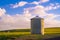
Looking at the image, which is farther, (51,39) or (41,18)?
(41,18)

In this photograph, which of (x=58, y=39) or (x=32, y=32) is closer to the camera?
(x=58, y=39)

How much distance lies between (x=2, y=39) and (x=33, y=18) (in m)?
11.9

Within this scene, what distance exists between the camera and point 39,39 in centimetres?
2083

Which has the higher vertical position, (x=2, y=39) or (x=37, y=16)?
(x=37, y=16)

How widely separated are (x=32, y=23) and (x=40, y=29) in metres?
2.03

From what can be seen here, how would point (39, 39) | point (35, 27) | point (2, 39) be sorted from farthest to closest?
point (35, 27), point (2, 39), point (39, 39)

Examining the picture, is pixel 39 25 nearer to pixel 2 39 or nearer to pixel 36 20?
pixel 36 20

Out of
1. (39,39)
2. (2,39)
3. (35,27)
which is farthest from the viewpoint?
(35,27)

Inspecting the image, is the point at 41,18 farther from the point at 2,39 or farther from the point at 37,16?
the point at 2,39

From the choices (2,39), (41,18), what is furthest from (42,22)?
(2,39)

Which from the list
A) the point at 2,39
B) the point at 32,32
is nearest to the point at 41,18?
the point at 32,32

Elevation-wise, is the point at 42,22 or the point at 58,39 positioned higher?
the point at 42,22

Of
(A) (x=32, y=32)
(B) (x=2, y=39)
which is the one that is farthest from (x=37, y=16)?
(B) (x=2, y=39)

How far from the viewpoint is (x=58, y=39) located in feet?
69.6
